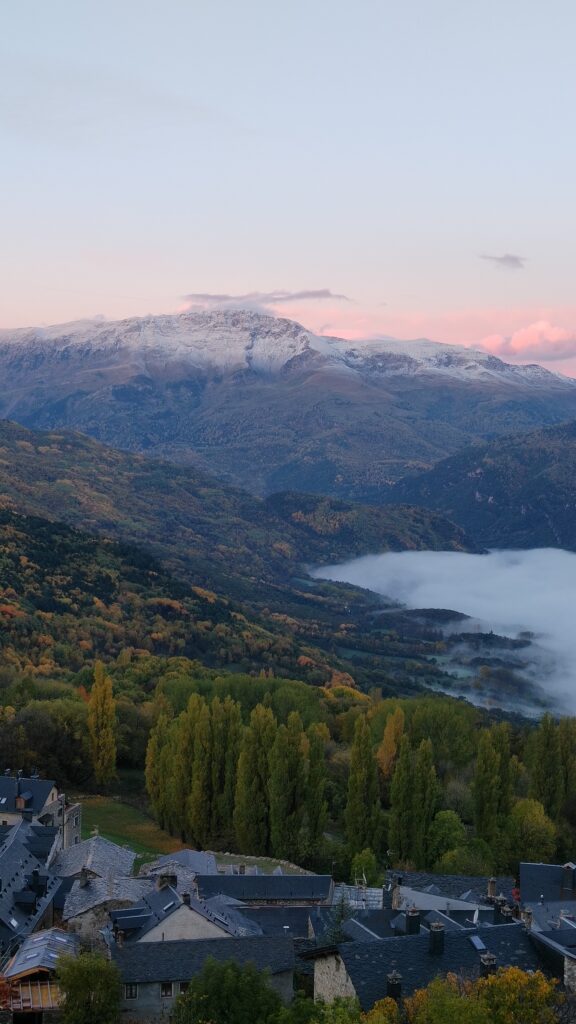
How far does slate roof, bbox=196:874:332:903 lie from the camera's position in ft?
180

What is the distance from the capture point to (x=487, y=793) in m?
84.2

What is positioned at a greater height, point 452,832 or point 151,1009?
point 151,1009

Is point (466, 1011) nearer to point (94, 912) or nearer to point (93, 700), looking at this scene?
point (94, 912)

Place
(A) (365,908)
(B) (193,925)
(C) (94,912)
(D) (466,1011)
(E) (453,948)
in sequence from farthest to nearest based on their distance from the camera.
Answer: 1. (A) (365,908)
2. (C) (94,912)
3. (B) (193,925)
4. (E) (453,948)
5. (D) (466,1011)

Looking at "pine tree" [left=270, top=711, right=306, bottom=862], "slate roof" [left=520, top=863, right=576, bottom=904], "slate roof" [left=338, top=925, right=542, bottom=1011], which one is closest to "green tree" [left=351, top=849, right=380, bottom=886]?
"slate roof" [left=520, top=863, right=576, bottom=904]

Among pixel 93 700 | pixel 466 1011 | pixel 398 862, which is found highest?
pixel 466 1011

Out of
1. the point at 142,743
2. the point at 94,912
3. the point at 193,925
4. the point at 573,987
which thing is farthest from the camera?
the point at 142,743

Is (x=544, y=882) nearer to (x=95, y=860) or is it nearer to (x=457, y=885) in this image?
(x=457, y=885)

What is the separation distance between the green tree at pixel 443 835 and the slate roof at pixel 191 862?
71.4 ft

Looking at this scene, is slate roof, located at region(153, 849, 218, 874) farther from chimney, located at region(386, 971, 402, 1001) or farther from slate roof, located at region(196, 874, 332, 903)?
chimney, located at region(386, 971, 402, 1001)

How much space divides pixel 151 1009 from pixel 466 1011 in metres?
13.4

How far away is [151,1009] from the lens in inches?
1571

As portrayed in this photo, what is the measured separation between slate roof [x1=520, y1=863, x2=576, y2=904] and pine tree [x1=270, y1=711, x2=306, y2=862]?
20.7 meters

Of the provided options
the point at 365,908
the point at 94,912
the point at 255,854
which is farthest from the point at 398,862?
the point at 94,912
